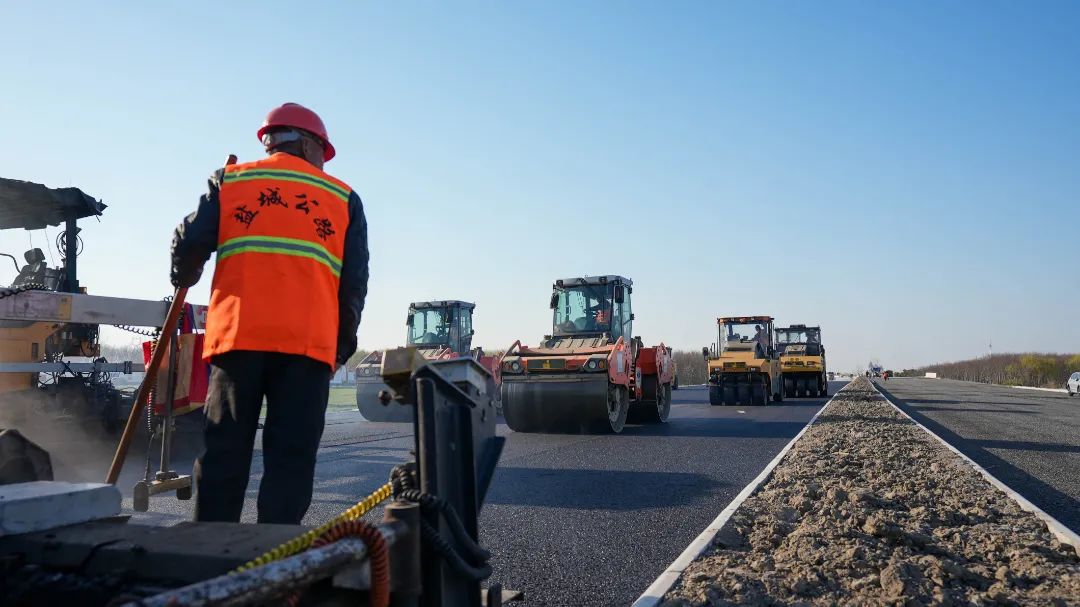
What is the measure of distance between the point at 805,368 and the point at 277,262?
27476 millimetres

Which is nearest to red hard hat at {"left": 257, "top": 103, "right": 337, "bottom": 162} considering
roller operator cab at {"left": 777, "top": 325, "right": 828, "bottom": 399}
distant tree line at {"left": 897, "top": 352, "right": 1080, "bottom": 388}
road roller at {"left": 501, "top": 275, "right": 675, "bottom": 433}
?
road roller at {"left": 501, "top": 275, "right": 675, "bottom": 433}

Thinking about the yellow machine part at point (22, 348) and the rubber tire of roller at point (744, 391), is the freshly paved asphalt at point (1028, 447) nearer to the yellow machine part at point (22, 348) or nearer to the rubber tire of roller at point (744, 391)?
the rubber tire of roller at point (744, 391)

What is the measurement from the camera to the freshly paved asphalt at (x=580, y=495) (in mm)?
3934

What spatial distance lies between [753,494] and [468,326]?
485 inches

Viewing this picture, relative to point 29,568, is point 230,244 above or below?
above

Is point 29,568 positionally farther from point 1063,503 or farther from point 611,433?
point 611,433

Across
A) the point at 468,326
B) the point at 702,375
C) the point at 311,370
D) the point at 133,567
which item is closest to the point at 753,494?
the point at 311,370

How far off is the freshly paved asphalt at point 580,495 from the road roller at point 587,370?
466mm

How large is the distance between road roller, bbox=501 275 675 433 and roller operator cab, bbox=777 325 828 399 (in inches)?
550

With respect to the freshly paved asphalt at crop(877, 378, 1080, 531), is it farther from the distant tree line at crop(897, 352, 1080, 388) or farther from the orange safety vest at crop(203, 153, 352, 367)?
the distant tree line at crop(897, 352, 1080, 388)

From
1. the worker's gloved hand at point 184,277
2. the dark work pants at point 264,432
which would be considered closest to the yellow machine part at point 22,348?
the worker's gloved hand at point 184,277

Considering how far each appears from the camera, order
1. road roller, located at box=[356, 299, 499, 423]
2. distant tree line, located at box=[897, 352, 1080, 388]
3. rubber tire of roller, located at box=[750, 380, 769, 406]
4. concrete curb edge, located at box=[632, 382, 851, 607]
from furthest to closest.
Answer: distant tree line, located at box=[897, 352, 1080, 388]
rubber tire of roller, located at box=[750, 380, 769, 406]
road roller, located at box=[356, 299, 499, 423]
concrete curb edge, located at box=[632, 382, 851, 607]

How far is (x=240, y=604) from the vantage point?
128 cm

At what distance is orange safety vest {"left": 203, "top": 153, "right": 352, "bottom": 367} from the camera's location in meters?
2.49
